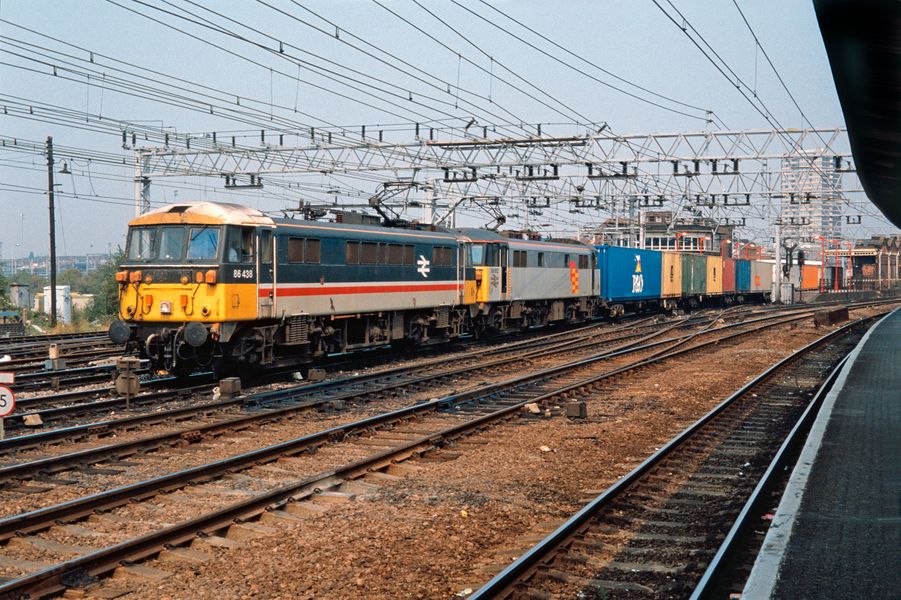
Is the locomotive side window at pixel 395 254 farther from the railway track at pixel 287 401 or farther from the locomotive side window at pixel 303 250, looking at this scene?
the locomotive side window at pixel 303 250

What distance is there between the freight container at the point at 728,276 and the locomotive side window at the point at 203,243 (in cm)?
4381

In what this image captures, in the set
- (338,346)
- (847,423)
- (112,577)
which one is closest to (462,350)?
(338,346)

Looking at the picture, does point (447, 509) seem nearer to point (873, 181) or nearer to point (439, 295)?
point (873, 181)

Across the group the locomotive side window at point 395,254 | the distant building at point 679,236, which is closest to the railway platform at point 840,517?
the locomotive side window at point 395,254

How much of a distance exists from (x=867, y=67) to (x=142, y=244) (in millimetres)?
14255

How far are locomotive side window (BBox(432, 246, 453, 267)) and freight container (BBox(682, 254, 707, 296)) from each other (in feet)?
83.4

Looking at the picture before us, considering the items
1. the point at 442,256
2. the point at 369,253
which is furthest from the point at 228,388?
the point at 442,256

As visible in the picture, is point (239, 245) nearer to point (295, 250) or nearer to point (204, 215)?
point (204, 215)

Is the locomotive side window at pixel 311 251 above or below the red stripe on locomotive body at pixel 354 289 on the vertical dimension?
above

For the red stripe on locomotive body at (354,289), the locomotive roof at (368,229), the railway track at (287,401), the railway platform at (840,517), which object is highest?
the locomotive roof at (368,229)

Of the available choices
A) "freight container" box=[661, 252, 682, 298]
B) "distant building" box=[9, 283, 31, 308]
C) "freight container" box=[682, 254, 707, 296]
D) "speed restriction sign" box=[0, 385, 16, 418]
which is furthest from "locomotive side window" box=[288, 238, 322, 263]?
"freight container" box=[682, 254, 707, 296]

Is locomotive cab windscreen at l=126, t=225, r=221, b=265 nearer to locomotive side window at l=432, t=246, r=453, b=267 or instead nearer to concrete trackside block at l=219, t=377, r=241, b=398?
concrete trackside block at l=219, t=377, r=241, b=398

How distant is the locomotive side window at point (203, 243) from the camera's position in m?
17.2

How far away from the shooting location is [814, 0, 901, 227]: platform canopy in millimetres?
6027
